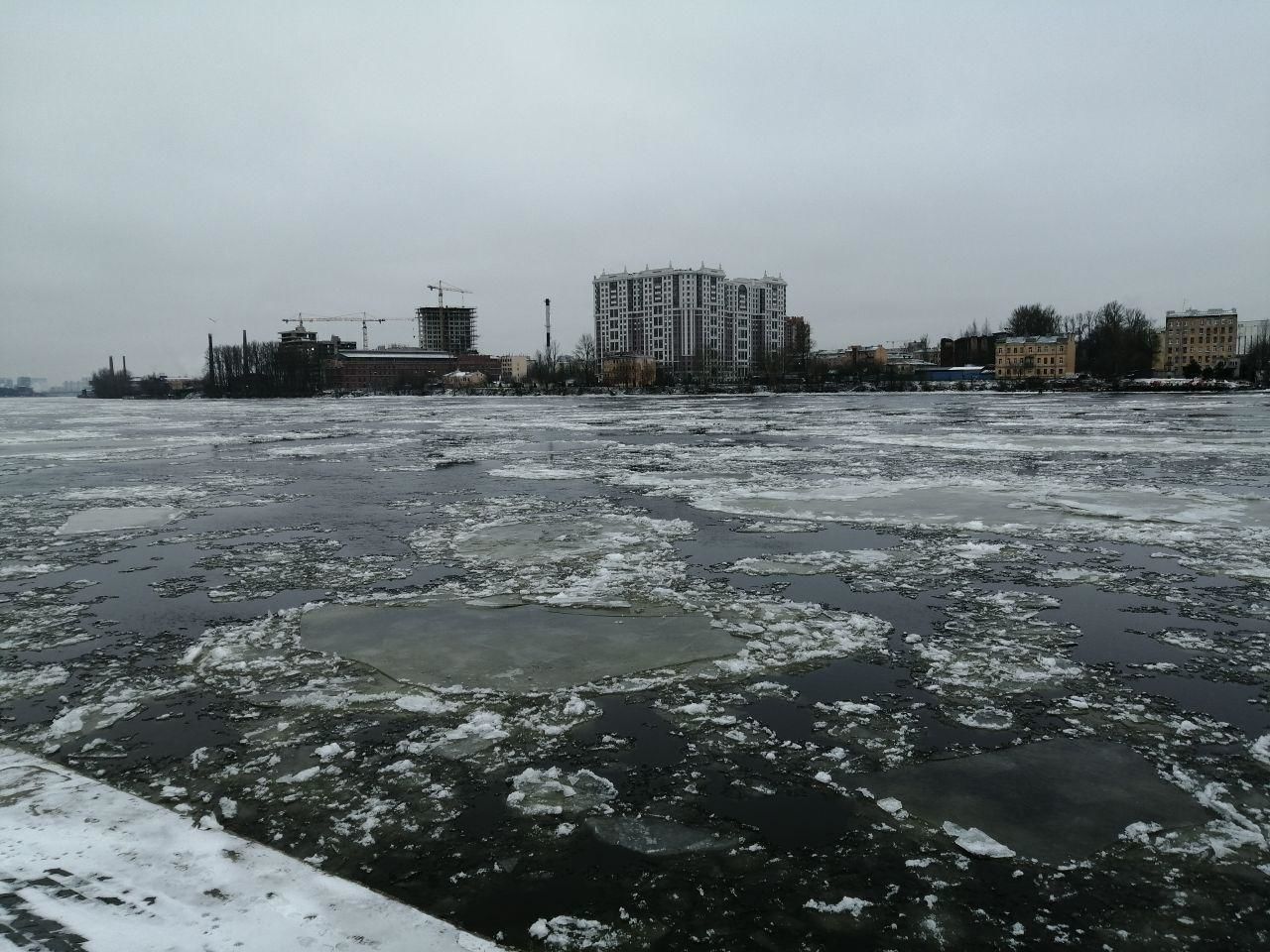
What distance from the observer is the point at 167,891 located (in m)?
2.83

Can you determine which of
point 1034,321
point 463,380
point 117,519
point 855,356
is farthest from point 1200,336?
point 117,519

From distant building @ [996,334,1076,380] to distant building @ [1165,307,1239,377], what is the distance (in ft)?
53.3

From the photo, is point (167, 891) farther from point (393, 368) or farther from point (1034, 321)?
point (393, 368)

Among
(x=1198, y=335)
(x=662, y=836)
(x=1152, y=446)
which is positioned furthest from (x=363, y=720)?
(x=1198, y=335)

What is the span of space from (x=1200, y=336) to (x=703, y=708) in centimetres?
14739

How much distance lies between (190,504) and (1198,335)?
145602mm

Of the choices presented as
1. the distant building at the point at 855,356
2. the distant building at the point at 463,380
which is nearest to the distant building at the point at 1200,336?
the distant building at the point at 855,356

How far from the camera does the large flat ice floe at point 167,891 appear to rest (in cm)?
257

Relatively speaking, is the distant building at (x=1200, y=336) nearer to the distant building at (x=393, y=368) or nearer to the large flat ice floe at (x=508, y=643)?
the distant building at (x=393, y=368)

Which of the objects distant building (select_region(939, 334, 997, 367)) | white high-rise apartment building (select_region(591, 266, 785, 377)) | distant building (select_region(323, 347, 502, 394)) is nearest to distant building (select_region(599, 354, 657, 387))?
white high-rise apartment building (select_region(591, 266, 785, 377))

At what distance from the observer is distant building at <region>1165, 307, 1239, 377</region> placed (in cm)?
12131

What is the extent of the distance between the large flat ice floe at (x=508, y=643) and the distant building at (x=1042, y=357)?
12234 centimetres

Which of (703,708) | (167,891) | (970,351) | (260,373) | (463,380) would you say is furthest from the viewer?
(463,380)

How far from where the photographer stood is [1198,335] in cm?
12231
